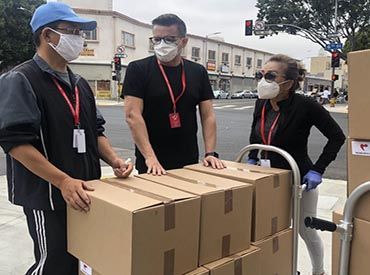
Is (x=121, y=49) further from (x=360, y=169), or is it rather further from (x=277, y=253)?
(x=360, y=169)

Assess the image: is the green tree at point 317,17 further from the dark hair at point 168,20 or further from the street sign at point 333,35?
the dark hair at point 168,20

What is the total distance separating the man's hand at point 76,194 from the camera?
1.67 meters

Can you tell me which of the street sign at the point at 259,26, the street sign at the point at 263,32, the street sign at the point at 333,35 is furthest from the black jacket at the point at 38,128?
the street sign at the point at 333,35

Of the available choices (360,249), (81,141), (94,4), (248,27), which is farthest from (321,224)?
(94,4)

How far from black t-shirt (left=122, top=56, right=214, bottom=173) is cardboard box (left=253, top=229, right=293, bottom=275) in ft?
2.74

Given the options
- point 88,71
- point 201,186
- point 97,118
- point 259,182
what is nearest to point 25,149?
point 97,118

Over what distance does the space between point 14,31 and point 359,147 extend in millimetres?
29420

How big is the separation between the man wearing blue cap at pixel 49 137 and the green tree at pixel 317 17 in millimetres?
24391

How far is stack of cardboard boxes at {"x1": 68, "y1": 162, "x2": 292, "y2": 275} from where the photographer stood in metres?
1.48

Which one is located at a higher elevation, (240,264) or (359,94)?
(359,94)

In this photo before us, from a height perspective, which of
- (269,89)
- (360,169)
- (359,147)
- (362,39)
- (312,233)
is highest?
(362,39)

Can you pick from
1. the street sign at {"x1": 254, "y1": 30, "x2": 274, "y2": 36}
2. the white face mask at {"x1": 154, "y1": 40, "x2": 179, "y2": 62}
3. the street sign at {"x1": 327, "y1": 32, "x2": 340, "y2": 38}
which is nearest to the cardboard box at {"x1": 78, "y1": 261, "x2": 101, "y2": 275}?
the white face mask at {"x1": 154, "y1": 40, "x2": 179, "y2": 62}

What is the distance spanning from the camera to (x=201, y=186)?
1.80 m

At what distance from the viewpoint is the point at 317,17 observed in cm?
2475
